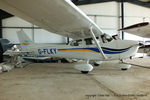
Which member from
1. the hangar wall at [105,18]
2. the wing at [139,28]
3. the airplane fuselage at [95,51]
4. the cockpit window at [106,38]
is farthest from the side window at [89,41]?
the hangar wall at [105,18]

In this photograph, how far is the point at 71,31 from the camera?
17.3 feet

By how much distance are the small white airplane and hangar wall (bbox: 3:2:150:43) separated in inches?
189

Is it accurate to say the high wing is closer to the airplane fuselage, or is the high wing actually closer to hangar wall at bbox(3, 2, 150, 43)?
the airplane fuselage

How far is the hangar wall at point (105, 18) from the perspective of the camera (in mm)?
10922

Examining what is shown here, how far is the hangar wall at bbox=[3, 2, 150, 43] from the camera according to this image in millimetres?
10922

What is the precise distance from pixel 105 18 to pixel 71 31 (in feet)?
27.3

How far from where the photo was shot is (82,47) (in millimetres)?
5223

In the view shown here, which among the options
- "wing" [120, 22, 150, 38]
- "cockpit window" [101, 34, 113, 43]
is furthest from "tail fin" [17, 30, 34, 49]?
"wing" [120, 22, 150, 38]

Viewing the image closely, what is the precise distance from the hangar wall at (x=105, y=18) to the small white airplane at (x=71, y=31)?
4.80 meters

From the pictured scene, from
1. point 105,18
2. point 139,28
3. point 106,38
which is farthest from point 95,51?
point 105,18

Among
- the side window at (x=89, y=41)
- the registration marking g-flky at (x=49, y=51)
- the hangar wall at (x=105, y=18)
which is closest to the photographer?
the side window at (x=89, y=41)

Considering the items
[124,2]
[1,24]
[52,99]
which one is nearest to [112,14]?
[124,2]

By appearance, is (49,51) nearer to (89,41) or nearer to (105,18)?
(89,41)

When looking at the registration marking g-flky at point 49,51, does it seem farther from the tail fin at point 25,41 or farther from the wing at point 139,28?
the wing at point 139,28
